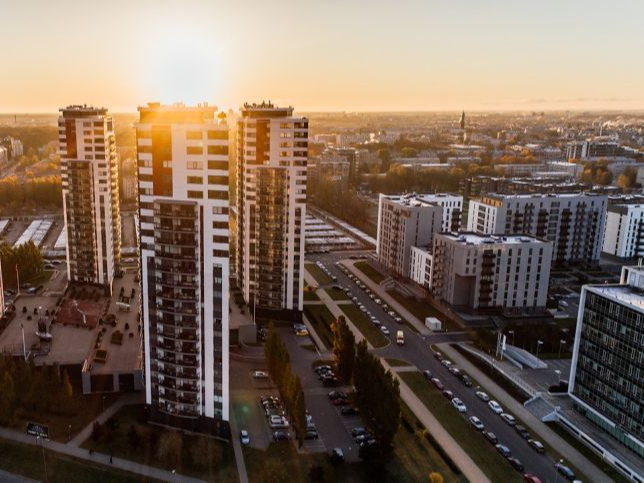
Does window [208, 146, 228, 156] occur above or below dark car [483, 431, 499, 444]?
above

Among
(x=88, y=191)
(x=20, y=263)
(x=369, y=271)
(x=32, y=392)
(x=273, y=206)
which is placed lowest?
(x=369, y=271)

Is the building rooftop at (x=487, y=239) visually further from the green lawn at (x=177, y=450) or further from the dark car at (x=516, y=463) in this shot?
the green lawn at (x=177, y=450)

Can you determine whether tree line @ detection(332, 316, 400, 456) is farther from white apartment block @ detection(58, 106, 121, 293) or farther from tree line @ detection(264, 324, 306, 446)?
white apartment block @ detection(58, 106, 121, 293)

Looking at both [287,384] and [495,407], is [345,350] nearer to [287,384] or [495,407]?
[287,384]

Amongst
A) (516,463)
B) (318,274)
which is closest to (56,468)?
(516,463)

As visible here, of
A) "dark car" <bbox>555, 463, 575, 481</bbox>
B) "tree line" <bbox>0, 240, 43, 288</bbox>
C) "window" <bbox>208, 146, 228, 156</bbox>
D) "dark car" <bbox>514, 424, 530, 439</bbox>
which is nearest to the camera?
"window" <bbox>208, 146, 228, 156</bbox>

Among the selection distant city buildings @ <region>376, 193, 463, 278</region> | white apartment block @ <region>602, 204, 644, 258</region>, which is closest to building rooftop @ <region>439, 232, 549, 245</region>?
distant city buildings @ <region>376, 193, 463, 278</region>
